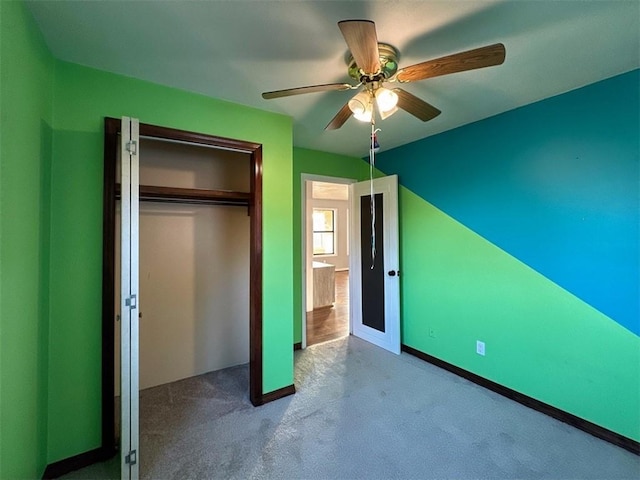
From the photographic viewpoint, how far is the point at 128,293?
4.81 feet

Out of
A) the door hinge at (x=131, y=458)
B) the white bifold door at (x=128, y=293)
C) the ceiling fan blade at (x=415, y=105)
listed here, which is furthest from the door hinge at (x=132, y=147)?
the door hinge at (x=131, y=458)

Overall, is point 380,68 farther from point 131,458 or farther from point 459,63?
point 131,458

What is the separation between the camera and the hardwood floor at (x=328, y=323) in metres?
4.01

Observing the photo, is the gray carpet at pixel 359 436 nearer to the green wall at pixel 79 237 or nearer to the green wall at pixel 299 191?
the green wall at pixel 79 237

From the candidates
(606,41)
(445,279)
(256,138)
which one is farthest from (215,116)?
(445,279)

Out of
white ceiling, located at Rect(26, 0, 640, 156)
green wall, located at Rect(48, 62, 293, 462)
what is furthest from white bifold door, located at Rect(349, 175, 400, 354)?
green wall, located at Rect(48, 62, 293, 462)

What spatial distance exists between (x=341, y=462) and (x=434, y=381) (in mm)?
1393

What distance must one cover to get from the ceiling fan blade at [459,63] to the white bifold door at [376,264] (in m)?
1.74

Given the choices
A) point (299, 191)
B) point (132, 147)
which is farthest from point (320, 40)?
point (299, 191)

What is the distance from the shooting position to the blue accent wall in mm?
1923

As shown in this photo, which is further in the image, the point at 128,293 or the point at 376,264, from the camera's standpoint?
the point at 376,264

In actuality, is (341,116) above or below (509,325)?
above

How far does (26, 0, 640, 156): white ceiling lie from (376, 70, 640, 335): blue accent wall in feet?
0.72

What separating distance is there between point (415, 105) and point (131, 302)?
1912 millimetres
